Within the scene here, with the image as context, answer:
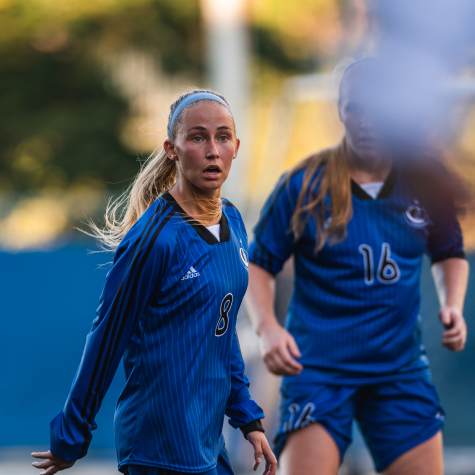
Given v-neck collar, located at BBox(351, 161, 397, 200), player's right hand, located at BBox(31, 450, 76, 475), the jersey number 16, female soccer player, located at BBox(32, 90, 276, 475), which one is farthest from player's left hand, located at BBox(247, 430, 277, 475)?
v-neck collar, located at BBox(351, 161, 397, 200)

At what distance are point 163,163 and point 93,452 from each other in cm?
481

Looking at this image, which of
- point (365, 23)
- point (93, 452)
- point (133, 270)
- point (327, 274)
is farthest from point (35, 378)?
point (133, 270)

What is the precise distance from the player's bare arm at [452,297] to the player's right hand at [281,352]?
565 millimetres

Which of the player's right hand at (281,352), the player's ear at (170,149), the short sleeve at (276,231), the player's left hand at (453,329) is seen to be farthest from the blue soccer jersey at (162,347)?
the player's left hand at (453,329)

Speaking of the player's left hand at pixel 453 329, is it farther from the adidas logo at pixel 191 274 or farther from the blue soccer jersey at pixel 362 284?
the adidas logo at pixel 191 274

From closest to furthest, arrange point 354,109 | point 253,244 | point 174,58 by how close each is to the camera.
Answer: point 354,109 < point 253,244 < point 174,58

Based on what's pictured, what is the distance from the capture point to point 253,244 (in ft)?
8.94

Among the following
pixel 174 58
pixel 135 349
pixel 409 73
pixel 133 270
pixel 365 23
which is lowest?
pixel 135 349

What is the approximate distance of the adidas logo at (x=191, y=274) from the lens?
188cm

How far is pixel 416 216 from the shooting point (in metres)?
2.62

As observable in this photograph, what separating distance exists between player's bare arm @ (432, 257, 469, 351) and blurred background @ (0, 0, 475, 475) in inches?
22.0

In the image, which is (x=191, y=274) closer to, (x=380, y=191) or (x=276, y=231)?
(x=276, y=231)

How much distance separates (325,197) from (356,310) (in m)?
0.42

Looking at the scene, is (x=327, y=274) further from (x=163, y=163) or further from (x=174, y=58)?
(x=174, y=58)
